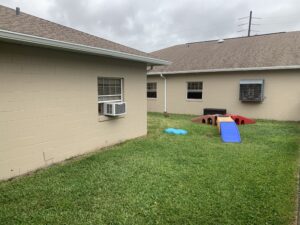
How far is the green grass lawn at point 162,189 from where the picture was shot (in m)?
2.93

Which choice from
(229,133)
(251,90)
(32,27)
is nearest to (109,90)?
(32,27)

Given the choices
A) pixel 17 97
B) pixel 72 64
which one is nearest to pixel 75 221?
pixel 17 97

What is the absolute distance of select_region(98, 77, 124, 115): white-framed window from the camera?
6.41 meters

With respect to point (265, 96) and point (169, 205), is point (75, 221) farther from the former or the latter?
point (265, 96)

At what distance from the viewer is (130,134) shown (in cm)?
744

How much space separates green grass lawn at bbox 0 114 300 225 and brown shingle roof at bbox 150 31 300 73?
6969 millimetres

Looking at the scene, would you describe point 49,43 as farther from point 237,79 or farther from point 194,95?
point 194,95

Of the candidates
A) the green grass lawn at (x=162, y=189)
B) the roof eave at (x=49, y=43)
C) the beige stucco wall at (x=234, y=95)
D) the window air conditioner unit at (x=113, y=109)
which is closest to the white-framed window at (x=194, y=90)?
the beige stucco wall at (x=234, y=95)

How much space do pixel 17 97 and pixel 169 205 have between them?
331cm

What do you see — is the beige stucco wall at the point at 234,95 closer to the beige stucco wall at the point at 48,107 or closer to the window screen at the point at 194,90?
the window screen at the point at 194,90

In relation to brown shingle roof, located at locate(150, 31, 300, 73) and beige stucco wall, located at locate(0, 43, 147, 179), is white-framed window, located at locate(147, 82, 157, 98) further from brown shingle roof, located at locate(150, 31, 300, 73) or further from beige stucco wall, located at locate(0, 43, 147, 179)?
beige stucco wall, located at locate(0, 43, 147, 179)

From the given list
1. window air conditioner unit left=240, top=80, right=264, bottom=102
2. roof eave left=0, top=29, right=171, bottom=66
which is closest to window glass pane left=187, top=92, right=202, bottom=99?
window air conditioner unit left=240, top=80, right=264, bottom=102

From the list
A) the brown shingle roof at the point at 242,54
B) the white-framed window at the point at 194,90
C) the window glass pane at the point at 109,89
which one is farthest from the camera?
the white-framed window at the point at 194,90

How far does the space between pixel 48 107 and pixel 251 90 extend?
9.82 m
